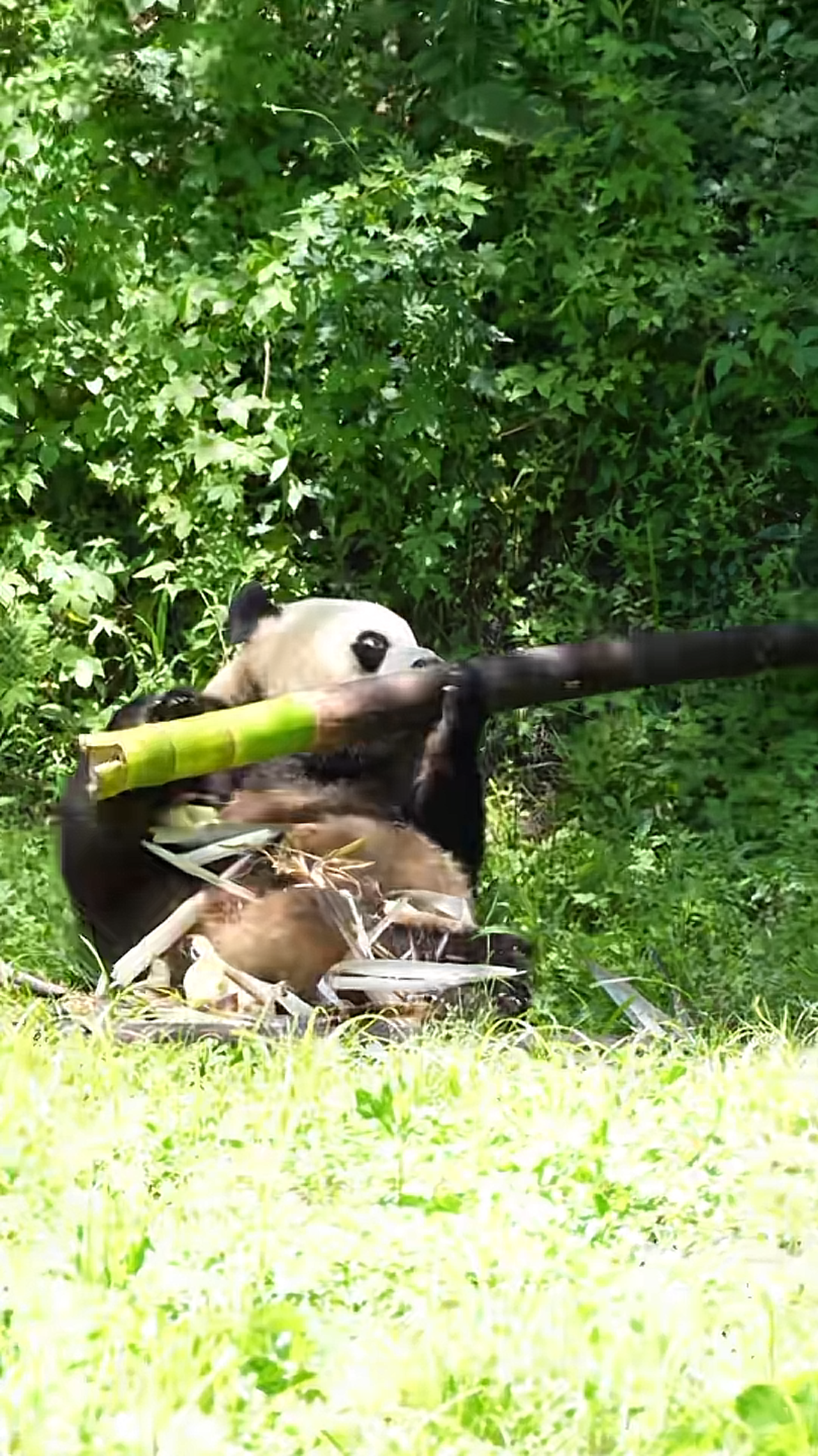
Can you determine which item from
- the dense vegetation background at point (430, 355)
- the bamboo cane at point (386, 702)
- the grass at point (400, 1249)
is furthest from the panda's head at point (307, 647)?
the grass at point (400, 1249)

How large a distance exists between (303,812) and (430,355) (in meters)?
1.84

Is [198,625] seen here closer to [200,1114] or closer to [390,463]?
[390,463]

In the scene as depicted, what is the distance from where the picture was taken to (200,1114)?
2.87m

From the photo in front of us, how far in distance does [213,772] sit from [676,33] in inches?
113

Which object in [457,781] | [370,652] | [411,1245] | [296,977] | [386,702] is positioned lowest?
[296,977]

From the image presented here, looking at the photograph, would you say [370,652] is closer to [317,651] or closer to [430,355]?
[317,651]

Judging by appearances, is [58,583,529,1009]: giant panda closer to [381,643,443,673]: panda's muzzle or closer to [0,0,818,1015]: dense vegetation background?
[381,643,443,673]: panda's muzzle

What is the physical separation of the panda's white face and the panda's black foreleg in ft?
0.99

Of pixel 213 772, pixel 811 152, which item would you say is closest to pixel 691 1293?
pixel 213 772

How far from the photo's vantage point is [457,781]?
4.12 m

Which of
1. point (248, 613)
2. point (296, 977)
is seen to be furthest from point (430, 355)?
point (296, 977)

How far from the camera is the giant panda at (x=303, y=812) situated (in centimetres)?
395

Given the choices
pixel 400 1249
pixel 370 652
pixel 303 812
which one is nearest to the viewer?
pixel 400 1249

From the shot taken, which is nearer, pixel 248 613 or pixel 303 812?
pixel 303 812
